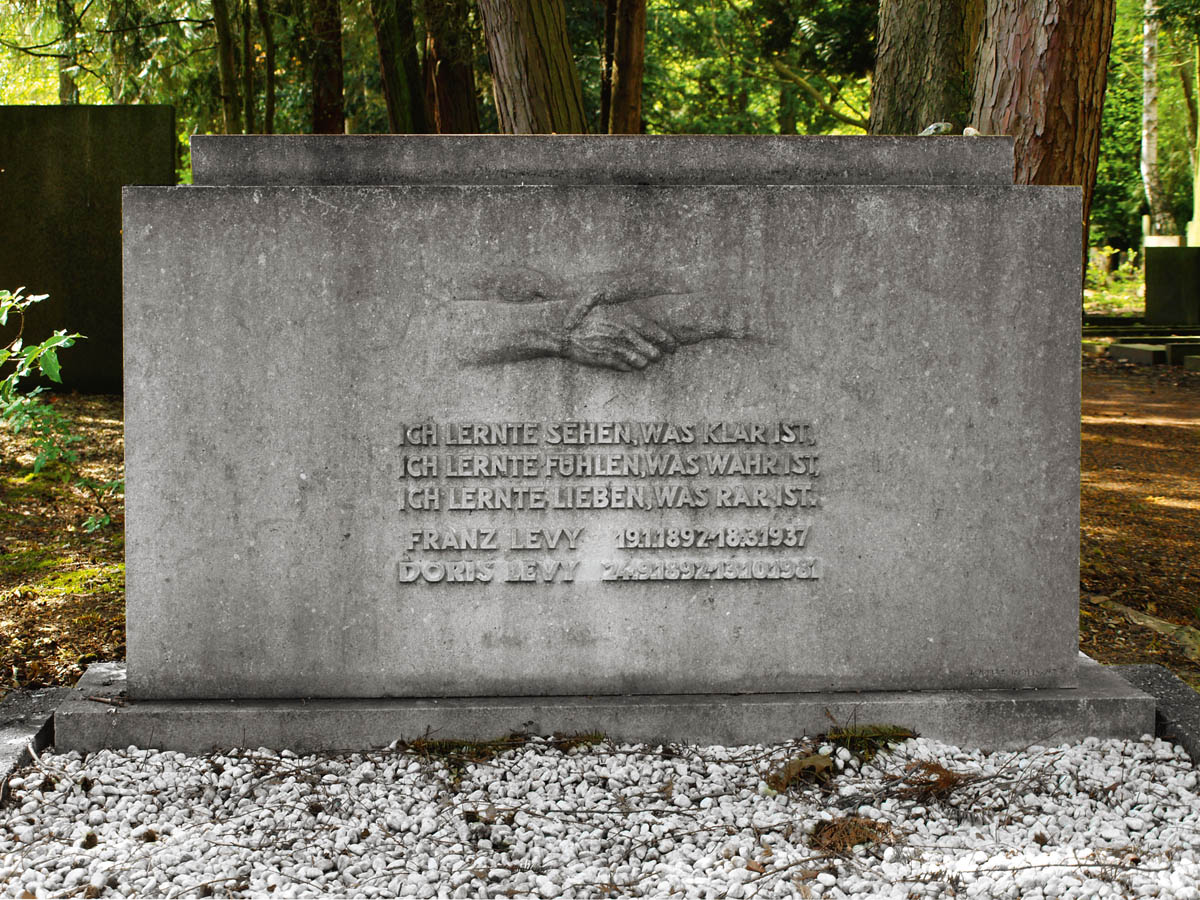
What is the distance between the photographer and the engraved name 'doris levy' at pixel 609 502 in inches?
148

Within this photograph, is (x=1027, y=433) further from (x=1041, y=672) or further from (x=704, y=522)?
(x=704, y=522)

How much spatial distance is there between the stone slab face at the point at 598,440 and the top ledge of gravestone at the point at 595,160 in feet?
0.34

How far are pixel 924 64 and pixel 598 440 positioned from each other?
476cm

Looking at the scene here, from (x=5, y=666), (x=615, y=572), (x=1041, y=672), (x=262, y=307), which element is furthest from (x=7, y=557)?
(x=1041, y=672)

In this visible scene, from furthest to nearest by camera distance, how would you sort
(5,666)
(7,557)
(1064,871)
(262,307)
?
1. (7,557)
2. (5,666)
3. (262,307)
4. (1064,871)

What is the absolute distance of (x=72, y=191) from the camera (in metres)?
9.68

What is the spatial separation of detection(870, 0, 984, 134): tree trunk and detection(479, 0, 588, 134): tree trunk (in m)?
2.00

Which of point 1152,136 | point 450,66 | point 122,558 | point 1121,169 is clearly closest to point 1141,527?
point 122,558

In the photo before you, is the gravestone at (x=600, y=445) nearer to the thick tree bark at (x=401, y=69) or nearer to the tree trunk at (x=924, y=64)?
the tree trunk at (x=924, y=64)

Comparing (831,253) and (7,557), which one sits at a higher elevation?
(831,253)

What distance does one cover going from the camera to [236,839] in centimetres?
315

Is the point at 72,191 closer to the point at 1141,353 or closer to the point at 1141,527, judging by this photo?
the point at 1141,527

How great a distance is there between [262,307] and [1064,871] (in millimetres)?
2822

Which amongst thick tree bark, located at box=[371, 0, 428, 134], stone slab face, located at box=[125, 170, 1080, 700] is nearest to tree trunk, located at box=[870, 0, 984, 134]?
stone slab face, located at box=[125, 170, 1080, 700]
